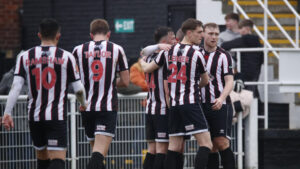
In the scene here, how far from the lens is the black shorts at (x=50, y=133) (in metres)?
8.35

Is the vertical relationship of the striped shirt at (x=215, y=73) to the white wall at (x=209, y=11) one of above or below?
below

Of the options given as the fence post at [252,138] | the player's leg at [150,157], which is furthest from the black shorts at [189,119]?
the fence post at [252,138]

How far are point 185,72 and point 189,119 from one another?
58 cm

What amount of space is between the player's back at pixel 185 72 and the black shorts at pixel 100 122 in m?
0.81

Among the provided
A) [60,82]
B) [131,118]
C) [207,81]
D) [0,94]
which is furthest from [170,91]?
[0,94]

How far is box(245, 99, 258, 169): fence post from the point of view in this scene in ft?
40.0

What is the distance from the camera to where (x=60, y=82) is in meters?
8.45

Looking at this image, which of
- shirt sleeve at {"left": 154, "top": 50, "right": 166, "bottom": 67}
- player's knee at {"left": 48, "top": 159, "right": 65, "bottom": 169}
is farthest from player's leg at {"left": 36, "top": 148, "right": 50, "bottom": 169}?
shirt sleeve at {"left": 154, "top": 50, "right": 166, "bottom": 67}

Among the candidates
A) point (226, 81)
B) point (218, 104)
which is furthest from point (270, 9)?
point (218, 104)

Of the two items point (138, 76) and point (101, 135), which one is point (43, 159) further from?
point (138, 76)

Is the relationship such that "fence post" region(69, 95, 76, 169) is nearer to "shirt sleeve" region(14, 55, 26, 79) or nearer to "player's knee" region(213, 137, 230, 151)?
"player's knee" region(213, 137, 230, 151)

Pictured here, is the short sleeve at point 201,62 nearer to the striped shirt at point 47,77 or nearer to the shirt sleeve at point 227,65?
the shirt sleeve at point 227,65

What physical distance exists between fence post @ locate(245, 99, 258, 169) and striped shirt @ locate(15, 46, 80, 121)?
14.7 feet

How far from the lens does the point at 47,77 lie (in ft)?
27.6
